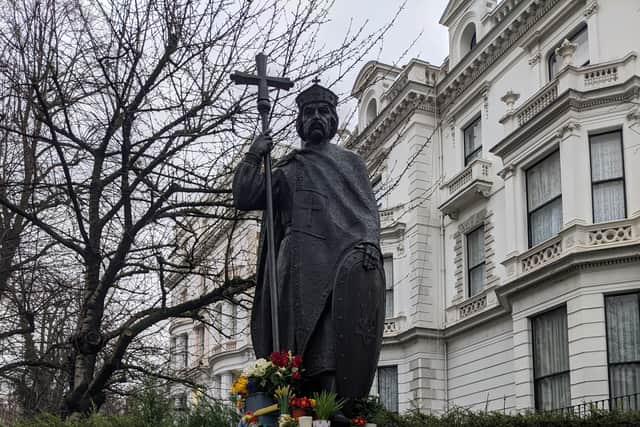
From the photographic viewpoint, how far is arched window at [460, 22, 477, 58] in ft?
99.4

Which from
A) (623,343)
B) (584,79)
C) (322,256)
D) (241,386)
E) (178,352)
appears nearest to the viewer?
(241,386)

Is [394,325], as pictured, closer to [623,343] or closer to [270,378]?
[623,343]

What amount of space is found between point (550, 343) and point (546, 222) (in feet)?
10.7

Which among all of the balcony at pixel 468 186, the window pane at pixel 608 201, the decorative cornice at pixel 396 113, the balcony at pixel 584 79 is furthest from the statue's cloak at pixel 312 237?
the decorative cornice at pixel 396 113

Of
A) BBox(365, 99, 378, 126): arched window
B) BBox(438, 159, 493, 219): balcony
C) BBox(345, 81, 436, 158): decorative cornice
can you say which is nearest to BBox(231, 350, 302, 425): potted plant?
BBox(438, 159, 493, 219): balcony

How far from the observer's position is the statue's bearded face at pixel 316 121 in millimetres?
5809

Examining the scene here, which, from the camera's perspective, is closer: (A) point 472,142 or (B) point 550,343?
(B) point 550,343

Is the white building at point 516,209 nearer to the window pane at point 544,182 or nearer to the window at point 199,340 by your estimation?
the window pane at point 544,182

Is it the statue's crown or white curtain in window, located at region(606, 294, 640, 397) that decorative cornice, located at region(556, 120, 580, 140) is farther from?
the statue's crown

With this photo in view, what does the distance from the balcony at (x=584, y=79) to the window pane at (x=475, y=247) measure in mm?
5224

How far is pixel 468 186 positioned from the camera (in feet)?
89.9

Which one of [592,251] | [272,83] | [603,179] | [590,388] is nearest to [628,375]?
[590,388]

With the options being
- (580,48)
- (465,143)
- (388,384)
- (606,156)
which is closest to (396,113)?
(465,143)

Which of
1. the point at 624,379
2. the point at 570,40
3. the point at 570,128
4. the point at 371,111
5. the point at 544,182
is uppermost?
the point at 371,111
